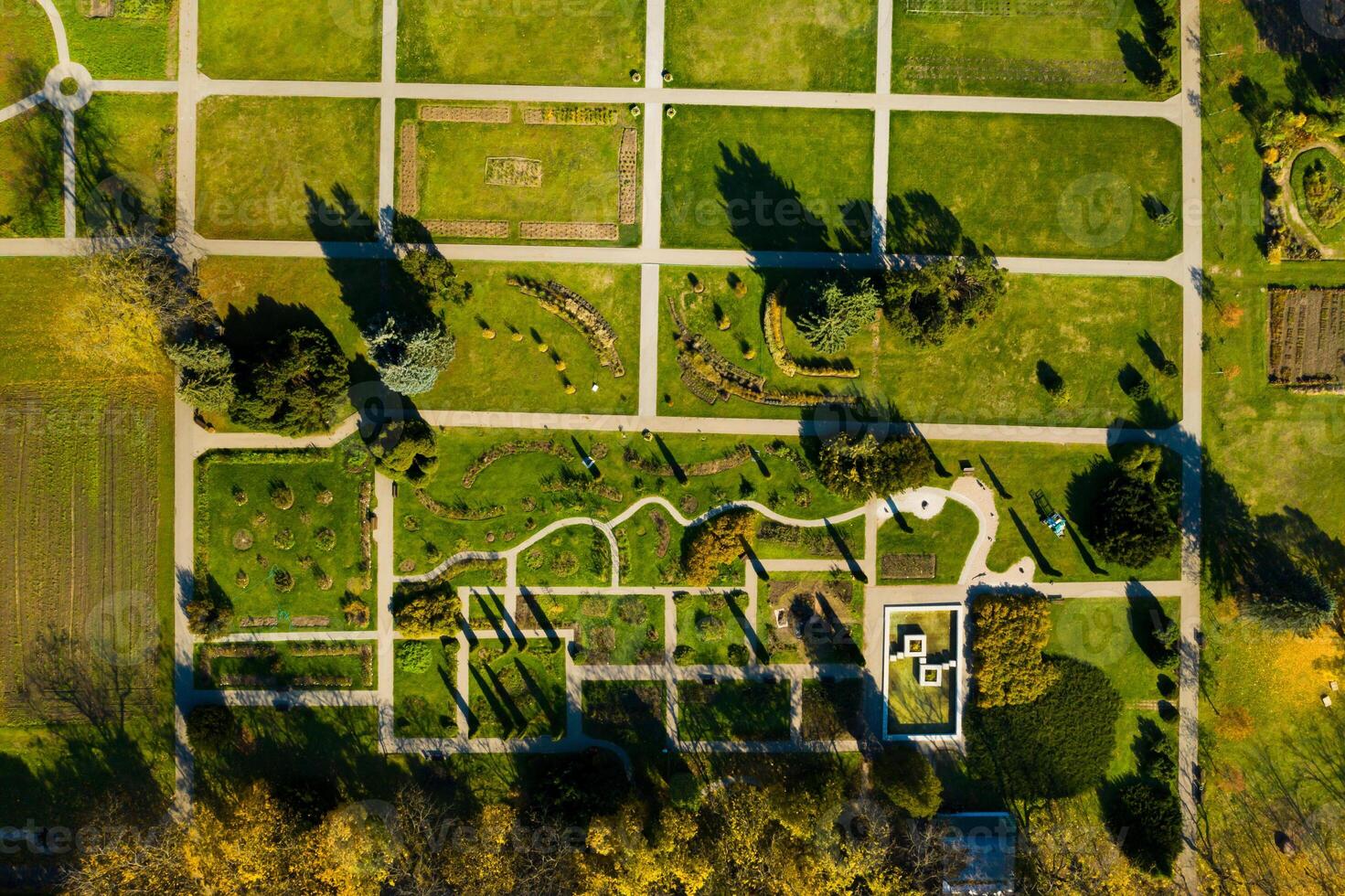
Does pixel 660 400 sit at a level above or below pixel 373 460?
above

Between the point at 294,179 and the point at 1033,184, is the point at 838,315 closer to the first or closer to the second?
the point at 1033,184

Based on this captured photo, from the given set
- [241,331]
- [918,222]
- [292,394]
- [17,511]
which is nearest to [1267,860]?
[918,222]

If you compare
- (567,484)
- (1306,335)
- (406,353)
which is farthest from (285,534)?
(1306,335)

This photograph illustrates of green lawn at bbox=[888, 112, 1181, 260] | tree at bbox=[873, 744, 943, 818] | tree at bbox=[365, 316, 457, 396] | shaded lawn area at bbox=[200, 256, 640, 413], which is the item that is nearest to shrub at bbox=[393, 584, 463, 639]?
shaded lawn area at bbox=[200, 256, 640, 413]

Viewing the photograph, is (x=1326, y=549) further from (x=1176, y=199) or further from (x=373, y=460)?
(x=373, y=460)

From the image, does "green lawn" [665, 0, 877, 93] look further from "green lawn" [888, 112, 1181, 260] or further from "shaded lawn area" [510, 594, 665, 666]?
"shaded lawn area" [510, 594, 665, 666]

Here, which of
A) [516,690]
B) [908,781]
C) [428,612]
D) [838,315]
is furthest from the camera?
[516,690]
